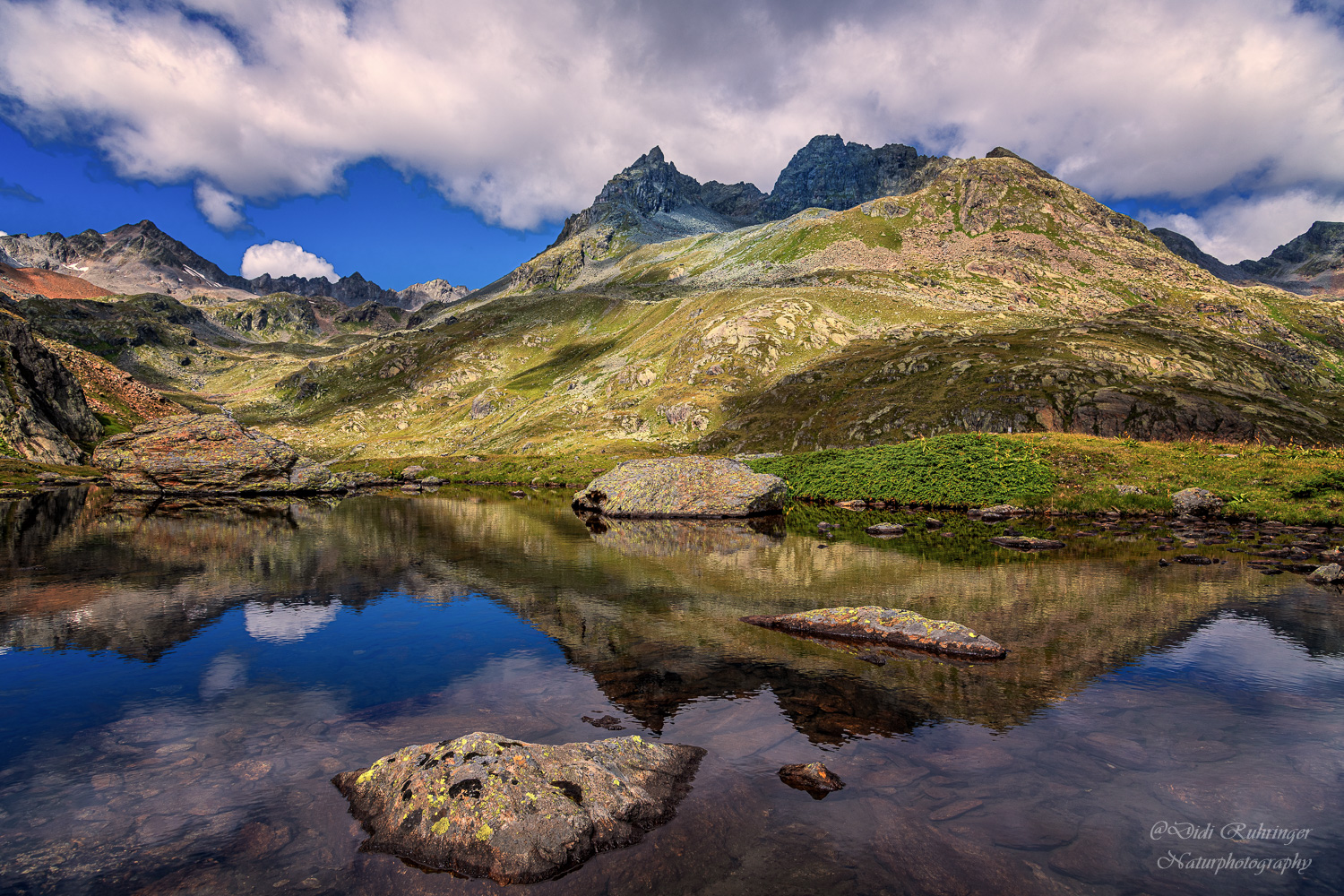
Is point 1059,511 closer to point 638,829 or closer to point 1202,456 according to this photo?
point 1202,456

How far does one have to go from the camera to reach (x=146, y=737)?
36.4ft

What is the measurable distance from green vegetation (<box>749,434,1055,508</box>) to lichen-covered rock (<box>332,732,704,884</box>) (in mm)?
45258

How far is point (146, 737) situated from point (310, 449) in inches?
7532

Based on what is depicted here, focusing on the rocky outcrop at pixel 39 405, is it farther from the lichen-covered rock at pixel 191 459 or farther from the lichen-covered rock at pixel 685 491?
the lichen-covered rock at pixel 685 491

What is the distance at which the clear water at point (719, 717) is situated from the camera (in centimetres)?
769

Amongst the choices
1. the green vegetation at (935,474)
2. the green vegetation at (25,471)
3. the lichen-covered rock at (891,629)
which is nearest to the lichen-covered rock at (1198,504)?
the green vegetation at (935,474)

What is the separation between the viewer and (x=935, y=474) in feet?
166

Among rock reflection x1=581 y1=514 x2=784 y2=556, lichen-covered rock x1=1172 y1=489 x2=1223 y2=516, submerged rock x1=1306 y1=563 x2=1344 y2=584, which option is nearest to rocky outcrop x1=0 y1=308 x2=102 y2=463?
rock reflection x1=581 y1=514 x2=784 y2=556

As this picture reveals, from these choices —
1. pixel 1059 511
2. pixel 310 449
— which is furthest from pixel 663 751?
pixel 310 449

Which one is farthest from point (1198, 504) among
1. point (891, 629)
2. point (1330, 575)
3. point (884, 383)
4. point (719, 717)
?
point (884, 383)

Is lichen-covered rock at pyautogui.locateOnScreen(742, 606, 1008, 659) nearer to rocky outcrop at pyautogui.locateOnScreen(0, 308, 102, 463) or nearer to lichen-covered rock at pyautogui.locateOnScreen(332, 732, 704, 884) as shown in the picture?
lichen-covered rock at pyautogui.locateOnScreen(332, 732, 704, 884)

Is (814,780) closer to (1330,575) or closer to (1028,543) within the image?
(1330,575)

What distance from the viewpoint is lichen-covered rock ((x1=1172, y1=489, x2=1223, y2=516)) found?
39.2 meters

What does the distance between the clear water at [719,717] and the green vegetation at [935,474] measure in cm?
2123
